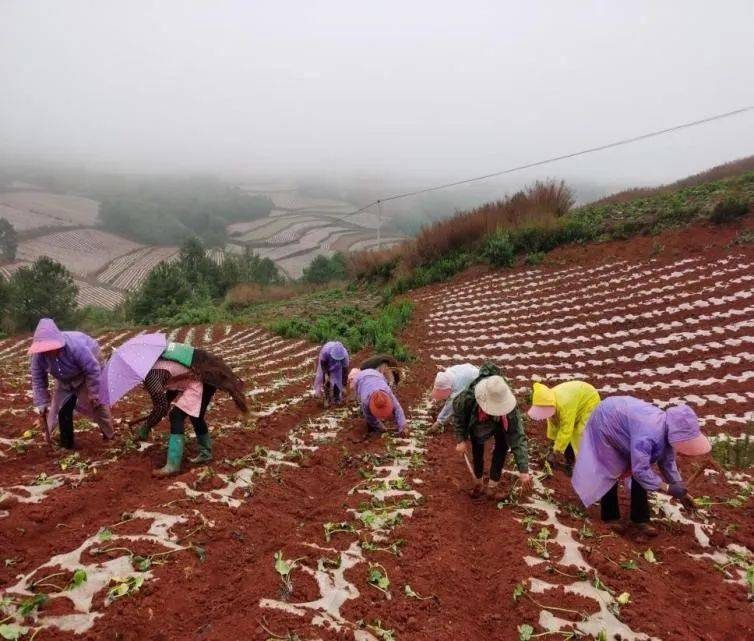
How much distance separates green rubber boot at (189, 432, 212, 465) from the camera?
16.0 feet

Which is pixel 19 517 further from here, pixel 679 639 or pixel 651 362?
pixel 651 362

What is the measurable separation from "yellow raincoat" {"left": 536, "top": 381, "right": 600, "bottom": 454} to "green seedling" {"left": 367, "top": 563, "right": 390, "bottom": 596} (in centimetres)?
261

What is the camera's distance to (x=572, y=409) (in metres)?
5.14

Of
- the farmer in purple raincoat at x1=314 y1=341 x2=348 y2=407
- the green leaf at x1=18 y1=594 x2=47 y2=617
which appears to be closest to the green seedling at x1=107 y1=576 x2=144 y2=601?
the green leaf at x1=18 y1=594 x2=47 y2=617

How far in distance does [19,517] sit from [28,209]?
352 feet

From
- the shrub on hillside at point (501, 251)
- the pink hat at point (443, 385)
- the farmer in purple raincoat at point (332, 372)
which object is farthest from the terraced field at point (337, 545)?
the shrub on hillside at point (501, 251)

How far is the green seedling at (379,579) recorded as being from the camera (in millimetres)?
3259

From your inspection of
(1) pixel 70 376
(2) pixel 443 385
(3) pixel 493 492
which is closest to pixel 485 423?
(3) pixel 493 492

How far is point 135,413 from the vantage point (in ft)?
22.0

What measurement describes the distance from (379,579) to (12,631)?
2065 millimetres

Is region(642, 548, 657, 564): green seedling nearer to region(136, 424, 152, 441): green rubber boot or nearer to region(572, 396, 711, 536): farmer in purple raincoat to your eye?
region(572, 396, 711, 536): farmer in purple raincoat

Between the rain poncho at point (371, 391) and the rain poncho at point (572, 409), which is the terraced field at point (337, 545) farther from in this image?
the rain poncho at point (572, 409)

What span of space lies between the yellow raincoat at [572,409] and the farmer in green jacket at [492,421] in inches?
34.7

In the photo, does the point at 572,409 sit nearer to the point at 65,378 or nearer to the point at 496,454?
the point at 496,454
